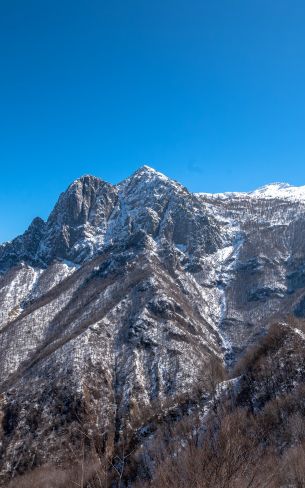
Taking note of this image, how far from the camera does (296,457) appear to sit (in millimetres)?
37500

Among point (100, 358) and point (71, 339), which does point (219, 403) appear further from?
point (71, 339)

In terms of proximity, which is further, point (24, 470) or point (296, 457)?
point (24, 470)

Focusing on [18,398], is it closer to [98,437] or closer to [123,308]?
[98,437]

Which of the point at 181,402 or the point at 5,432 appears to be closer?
the point at 181,402

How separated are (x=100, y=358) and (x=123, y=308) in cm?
3653

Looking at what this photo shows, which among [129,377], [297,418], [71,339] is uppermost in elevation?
[71,339]

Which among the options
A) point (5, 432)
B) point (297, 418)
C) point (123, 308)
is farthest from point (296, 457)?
point (123, 308)

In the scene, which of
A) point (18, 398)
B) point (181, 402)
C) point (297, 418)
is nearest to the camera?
point (297, 418)

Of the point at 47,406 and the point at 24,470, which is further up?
the point at 47,406

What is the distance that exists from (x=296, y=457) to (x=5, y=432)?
11319cm

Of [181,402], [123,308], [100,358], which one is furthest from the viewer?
[123,308]

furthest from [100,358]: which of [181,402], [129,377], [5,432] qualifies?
[181,402]

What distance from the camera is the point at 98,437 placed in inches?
4528

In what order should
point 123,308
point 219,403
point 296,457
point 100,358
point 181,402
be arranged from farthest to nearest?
point 123,308 → point 100,358 → point 181,402 → point 219,403 → point 296,457
